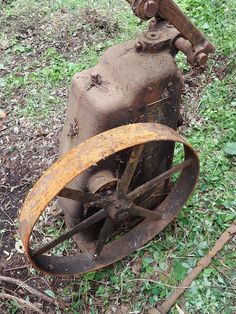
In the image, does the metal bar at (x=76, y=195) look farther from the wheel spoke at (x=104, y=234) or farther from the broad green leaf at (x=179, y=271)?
the broad green leaf at (x=179, y=271)

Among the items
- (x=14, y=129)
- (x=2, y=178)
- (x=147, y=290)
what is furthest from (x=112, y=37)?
(x=147, y=290)

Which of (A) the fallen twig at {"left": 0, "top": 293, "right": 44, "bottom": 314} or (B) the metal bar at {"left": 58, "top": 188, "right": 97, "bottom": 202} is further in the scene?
(A) the fallen twig at {"left": 0, "top": 293, "right": 44, "bottom": 314}

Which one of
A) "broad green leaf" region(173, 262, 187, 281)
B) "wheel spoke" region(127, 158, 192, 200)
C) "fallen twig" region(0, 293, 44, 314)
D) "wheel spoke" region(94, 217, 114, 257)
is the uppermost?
"wheel spoke" region(127, 158, 192, 200)

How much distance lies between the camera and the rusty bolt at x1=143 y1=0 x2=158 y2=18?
2.08 metres

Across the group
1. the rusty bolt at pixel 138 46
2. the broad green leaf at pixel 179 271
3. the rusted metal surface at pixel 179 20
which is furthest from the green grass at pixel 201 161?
the rusty bolt at pixel 138 46

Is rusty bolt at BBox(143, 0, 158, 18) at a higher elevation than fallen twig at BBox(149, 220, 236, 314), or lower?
higher

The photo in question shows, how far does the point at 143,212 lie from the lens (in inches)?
95.7

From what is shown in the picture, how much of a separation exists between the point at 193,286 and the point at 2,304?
1.17 m

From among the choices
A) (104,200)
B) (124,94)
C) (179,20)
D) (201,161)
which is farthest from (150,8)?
(201,161)

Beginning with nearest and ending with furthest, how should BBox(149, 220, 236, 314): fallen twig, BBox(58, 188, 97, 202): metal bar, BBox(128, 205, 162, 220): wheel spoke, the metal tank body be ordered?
BBox(58, 188, 97, 202): metal bar → the metal tank body → BBox(128, 205, 162, 220): wheel spoke → BBox(149, 220, 236, 314): fallen twig

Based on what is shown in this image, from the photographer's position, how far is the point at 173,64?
7.51 ft

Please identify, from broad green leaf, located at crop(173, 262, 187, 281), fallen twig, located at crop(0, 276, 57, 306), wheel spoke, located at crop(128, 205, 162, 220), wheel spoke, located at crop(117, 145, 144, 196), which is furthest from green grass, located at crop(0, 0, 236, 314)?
wheel spoke, located at crop(117, 145, 144, 196)

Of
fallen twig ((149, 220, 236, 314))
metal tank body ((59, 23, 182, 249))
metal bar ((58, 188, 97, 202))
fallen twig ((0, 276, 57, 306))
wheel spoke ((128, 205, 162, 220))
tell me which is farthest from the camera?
fallen twig ((0, 276, 57, 306))

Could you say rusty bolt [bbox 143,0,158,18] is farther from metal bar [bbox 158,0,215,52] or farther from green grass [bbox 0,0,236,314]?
green grass [bbox 0,0,236,314]
